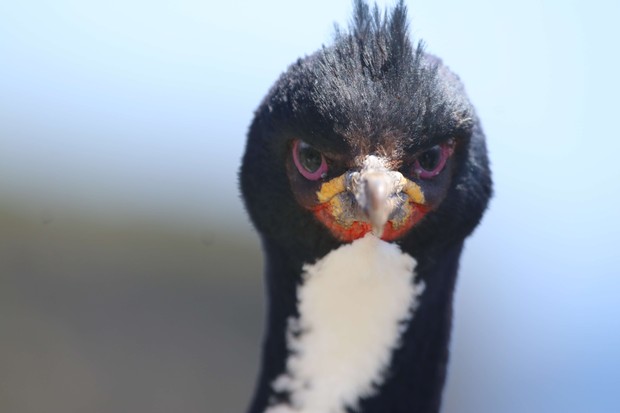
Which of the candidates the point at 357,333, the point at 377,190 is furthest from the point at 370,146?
the point at 357,333

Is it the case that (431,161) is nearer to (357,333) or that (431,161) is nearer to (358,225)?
(358,225)

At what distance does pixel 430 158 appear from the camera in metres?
3.63

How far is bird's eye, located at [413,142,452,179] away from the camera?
362cm

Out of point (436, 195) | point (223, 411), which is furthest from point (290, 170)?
point (223, 411)

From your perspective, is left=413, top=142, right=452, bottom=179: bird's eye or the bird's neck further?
the bird's neck

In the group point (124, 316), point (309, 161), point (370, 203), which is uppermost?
point (124, 316)

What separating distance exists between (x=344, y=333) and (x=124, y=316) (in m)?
6.43

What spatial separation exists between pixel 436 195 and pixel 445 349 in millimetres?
611

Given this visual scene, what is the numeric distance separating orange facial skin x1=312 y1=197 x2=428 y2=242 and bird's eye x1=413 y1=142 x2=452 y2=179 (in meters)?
0.10

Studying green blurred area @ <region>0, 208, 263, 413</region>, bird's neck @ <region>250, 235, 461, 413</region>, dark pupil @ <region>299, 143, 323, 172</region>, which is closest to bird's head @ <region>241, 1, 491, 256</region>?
dark pupil @ <region>299, 143, 323, 172</region>

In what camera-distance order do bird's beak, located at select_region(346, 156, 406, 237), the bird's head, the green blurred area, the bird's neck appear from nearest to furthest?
bird's beak, located at select_region(346, 156, 406, 237), the bird's head, the bird's neck, the green blurred area

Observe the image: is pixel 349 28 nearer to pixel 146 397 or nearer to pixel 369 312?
pixel 369 312

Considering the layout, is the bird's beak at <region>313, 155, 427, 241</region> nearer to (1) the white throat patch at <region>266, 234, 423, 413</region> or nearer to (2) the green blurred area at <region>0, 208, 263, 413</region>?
(1) the white throat patch at <region>266, 234, 423, 413</region>

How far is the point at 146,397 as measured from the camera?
959 centimetres
